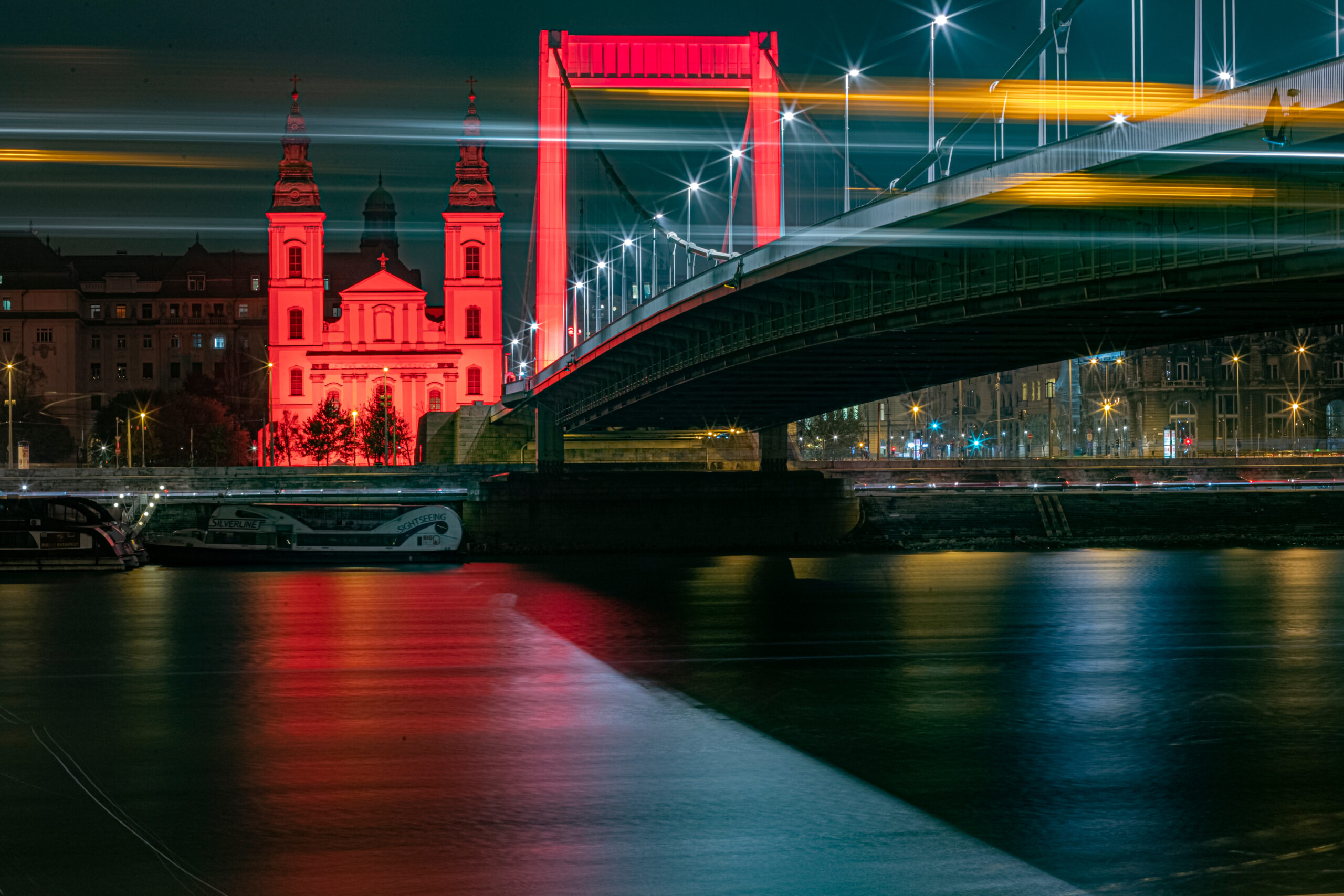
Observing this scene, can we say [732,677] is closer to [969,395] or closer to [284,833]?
[284,833]

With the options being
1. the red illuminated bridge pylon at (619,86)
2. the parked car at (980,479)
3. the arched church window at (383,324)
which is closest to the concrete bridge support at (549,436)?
the red illuminated bridge pylon at (619,86)

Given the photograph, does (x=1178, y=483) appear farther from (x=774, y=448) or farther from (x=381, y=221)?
(x=381, y=221)

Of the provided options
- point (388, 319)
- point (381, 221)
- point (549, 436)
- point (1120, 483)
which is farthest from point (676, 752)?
point (381, 221)

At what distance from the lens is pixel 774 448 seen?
242 ft

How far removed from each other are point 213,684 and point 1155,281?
20107 mm

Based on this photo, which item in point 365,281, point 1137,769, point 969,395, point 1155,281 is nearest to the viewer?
point 1137,769

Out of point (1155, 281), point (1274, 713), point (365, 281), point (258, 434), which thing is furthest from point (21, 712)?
point (258, 434)

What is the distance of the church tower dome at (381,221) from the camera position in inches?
7318

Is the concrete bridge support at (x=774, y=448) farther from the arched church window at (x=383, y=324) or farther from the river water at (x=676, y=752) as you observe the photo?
the arched church window at (x=383, y=324)

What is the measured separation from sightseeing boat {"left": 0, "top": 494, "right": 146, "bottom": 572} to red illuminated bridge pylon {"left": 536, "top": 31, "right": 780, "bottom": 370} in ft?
121

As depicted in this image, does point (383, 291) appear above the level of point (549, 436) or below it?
above

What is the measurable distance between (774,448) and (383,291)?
228 ft

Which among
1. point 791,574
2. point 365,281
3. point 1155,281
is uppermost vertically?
point 365,281

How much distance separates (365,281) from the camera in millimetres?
134000
